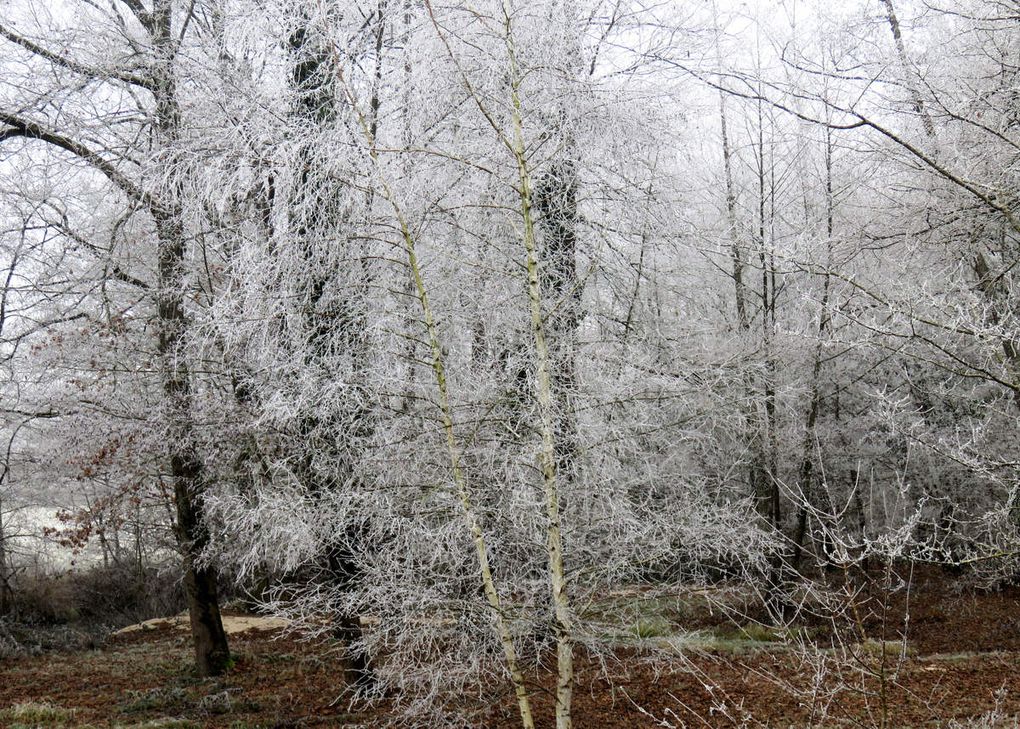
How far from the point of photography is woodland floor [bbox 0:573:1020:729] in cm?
658

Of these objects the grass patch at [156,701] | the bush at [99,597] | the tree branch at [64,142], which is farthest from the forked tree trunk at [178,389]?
the bush at [99,597]

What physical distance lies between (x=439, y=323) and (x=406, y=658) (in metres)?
2.28

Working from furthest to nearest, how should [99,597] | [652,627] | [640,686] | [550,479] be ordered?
[99,597]
[652,627]
[640,686]
[550,479]

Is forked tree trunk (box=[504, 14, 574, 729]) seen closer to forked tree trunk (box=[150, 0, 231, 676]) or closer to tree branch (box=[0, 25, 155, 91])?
forked tree trunk (box=[150, 0, 231, 676])

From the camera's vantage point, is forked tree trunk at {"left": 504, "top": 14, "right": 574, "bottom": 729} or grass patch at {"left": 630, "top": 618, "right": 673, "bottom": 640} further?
grass patch at {"left": 630, "top": 618, "right": 673, "bottom": 640}

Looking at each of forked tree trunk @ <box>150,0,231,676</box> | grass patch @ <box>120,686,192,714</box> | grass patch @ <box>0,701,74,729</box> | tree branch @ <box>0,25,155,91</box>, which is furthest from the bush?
tree branch @ <box>0,25,155,91</box>

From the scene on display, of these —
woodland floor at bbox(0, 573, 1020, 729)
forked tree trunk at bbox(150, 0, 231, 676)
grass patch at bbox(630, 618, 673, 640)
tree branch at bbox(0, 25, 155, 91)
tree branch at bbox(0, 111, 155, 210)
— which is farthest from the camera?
tree branch at bbox(0, 111, 155, 210)

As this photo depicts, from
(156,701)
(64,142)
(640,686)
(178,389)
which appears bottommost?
(640,686)

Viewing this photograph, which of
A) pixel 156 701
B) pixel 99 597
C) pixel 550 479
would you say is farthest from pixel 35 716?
pixel 99 597

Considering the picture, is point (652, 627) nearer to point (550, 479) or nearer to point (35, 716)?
point (550, 479)

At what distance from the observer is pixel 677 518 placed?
5574mm

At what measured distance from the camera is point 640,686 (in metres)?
7.98

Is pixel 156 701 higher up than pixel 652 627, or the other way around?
pixel 652 627

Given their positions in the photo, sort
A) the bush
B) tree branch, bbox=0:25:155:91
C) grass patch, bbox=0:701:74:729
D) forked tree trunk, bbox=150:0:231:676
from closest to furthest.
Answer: grass patch, bbox=0:701:74:729 → forked tree trunk, bbox=150:0:231:676 → tree branch, bbox=0:25:155:91 → the bush
